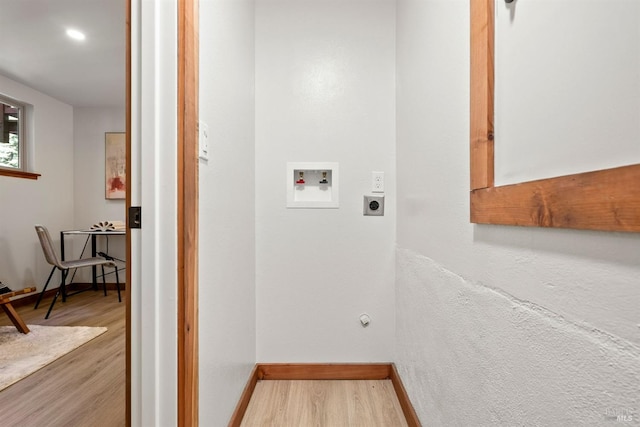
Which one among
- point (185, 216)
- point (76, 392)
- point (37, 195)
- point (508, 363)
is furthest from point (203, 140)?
point (37, 195)

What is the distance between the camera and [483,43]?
0.81 m

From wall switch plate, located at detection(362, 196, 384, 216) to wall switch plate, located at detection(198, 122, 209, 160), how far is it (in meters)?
1.03

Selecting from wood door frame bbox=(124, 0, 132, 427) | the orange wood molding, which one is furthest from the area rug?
the orange wood molding

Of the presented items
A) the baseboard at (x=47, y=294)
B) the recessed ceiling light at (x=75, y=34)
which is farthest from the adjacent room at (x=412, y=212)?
the baseboard at (x=47, y=294)

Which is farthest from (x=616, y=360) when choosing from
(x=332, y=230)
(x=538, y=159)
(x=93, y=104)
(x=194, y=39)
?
(x=93, y=104)

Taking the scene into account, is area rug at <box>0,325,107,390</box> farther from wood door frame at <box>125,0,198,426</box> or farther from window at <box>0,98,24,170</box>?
window at <box>0,98,24,170</box>

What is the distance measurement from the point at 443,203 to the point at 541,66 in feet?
1.85

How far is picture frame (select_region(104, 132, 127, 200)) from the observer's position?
446cm

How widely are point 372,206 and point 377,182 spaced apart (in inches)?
5.7

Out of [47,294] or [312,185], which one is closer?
[312,185]

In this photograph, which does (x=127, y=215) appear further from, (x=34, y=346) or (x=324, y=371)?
(x=34, y=346)

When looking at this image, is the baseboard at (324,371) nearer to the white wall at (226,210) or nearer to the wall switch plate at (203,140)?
the white wall at (226,210)

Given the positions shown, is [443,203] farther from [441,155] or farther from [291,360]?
[291,360]

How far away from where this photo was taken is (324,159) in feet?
6.25
